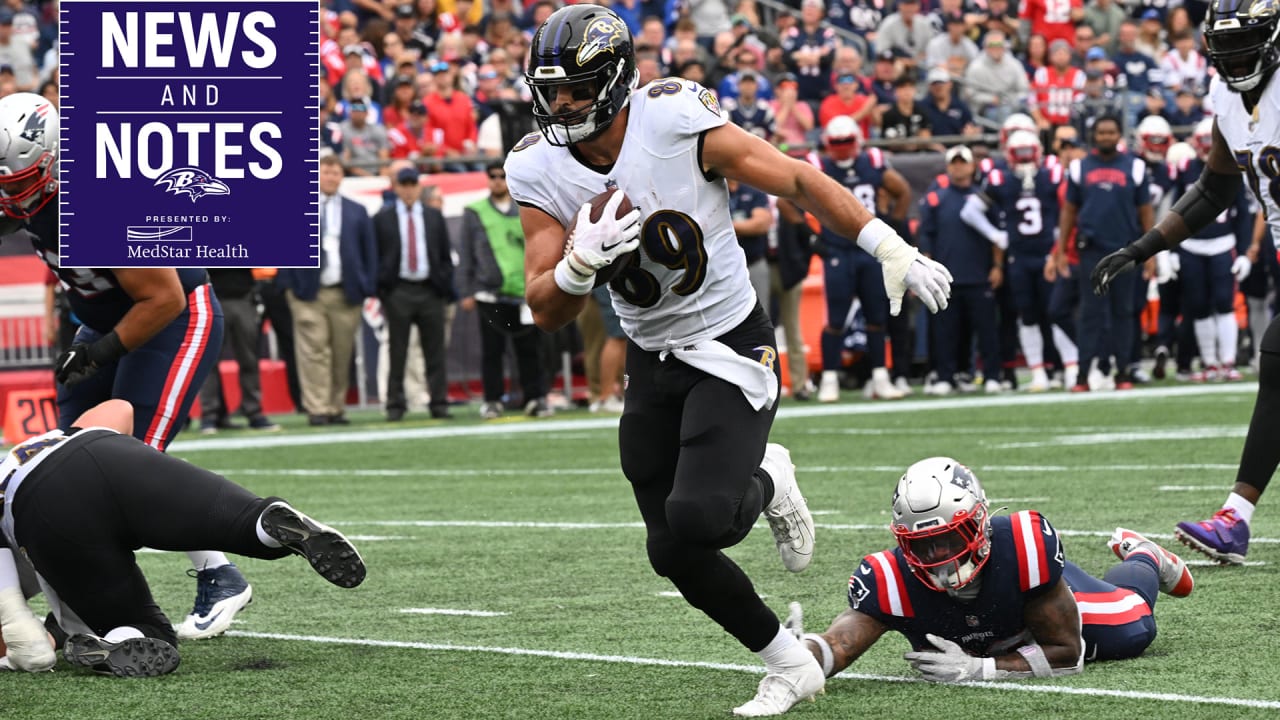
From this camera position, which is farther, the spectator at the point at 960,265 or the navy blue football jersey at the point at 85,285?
the spectator at the point at 960,265

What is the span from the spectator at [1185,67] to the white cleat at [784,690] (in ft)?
55.5

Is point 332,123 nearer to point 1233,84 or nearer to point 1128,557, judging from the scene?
point 1233,84

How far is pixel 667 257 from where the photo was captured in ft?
15.4

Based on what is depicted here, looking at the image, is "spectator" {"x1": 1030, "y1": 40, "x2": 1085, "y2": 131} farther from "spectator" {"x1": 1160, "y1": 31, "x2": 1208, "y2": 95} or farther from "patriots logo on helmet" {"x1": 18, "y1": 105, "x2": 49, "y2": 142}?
"patriots logo on helmet" {"x1": 18, "y1": 105, "x2": 49, "y2": 142}

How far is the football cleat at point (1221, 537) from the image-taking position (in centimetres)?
634

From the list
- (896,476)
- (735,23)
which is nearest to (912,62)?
→ (735,23)

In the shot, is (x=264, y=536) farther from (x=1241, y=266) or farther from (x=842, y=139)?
(x=1241, y=266)

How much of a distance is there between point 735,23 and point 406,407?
22.4 feet

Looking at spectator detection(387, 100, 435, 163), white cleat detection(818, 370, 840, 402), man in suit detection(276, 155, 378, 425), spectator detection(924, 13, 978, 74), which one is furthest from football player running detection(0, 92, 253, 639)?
spectator detection(924, 13, 978, 74)

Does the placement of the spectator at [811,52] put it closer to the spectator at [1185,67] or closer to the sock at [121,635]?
the spectator at [1185,67]

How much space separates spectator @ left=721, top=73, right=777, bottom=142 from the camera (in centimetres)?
1709

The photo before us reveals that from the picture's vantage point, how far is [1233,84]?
6.52 metres

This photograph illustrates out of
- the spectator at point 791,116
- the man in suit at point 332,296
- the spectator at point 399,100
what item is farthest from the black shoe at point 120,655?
the spectator at point 791,116

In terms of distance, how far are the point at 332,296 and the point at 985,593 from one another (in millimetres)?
10640
